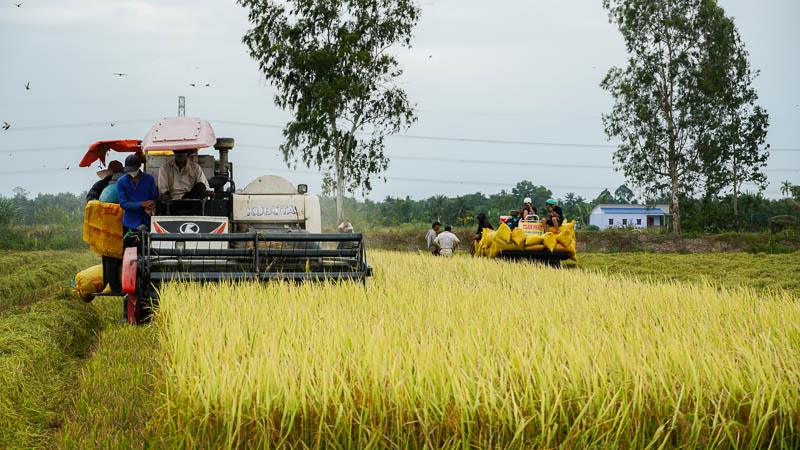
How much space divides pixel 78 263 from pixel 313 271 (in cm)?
1384

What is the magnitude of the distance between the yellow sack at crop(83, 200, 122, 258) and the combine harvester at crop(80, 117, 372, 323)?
499 millimetres

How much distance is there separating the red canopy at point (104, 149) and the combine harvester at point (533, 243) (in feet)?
30.3

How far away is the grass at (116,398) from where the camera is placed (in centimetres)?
454

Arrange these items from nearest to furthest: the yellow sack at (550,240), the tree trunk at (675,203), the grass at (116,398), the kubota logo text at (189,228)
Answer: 1. the grass at (116,398)
2. the kubota logo text at (189,228)
3. the yellow sack at (550,240)
4. the tree trunk at (675,203)

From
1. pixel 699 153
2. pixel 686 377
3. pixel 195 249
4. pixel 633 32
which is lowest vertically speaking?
pixel 686 377

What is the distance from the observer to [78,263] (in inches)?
821

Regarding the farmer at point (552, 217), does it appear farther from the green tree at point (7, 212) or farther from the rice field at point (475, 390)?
the green tree at point (7, 212)

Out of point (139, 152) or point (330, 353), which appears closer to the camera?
point (330, 353)

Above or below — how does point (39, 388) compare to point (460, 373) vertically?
below

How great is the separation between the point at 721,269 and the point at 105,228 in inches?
510

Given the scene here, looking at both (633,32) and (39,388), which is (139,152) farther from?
(633,32)

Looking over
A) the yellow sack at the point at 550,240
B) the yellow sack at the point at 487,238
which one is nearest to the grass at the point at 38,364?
the yellow sack at the point at 487,238

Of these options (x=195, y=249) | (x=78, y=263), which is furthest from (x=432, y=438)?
(x=78, y=263)

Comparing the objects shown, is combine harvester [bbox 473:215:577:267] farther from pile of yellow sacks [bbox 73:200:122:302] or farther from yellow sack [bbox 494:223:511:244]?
pile of yellow sacks [bbox 73:200:122:302]
